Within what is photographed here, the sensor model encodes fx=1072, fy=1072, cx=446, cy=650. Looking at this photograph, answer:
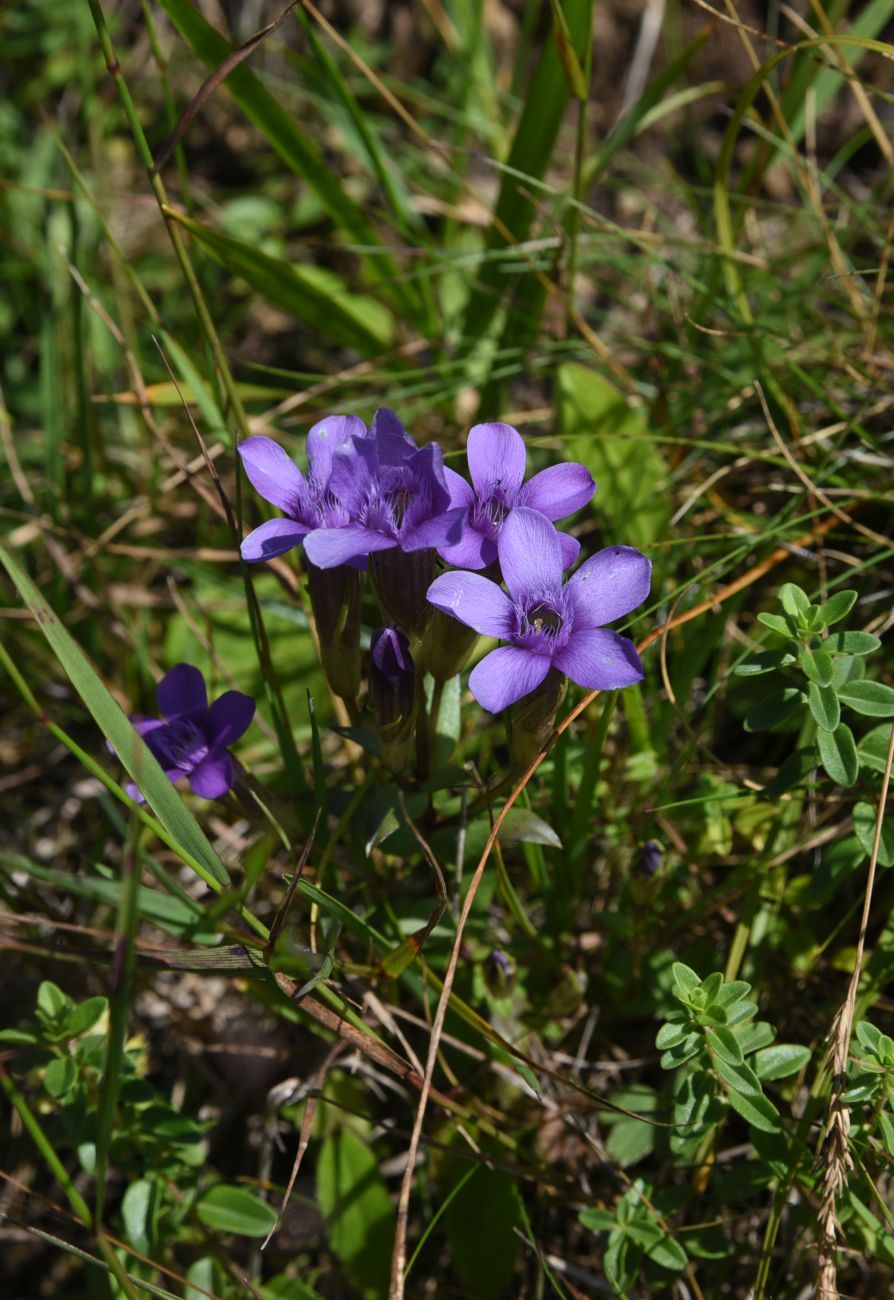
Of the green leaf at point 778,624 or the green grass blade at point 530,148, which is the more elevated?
the green grass blade at point 530,148

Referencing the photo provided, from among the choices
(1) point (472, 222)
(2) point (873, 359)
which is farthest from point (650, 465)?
(1) point (472, 222)

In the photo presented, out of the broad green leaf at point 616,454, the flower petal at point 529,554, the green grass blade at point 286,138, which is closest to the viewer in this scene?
the flower petal at point 529,554

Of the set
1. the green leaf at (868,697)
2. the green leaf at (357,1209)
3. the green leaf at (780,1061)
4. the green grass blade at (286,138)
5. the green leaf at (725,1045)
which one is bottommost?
the green leaf at (357,1209)

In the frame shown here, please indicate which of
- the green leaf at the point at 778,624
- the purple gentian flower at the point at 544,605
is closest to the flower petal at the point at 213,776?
the purple gentian flower at the point at 544,605

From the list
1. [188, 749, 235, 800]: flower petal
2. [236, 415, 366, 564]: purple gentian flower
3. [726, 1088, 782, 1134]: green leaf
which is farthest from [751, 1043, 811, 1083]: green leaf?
[236, 415, 366, 564]: purple gentian flower

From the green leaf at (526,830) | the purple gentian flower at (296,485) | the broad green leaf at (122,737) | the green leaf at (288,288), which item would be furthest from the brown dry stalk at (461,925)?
the green leaf at (288,288)

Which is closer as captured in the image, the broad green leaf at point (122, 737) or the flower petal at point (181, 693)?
the broad green leaf at point (122, 737)

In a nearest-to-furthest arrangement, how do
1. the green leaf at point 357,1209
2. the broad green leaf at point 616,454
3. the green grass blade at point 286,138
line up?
the green leaf at point 357,1209
the green grass blade at point 286,138
the broad green leaf at point 616,454

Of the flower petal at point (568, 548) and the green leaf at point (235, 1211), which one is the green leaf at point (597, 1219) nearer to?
the green leaf at point (235, 1211)

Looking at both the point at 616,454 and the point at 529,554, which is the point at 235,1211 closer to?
the point at 529,554

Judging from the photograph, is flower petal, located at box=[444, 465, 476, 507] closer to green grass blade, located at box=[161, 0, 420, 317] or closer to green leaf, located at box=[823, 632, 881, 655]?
green leaf, located at box=[823, 632, 881, 655]
